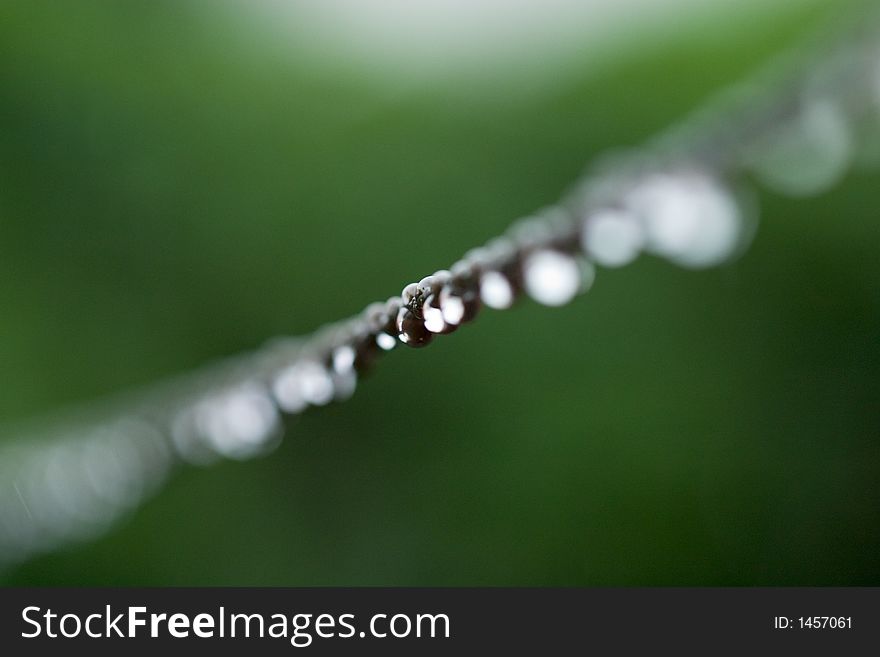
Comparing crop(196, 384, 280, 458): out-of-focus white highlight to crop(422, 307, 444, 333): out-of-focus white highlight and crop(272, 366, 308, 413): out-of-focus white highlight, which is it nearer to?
crop(272, 366, 308, 413): out-of-focus white highlight

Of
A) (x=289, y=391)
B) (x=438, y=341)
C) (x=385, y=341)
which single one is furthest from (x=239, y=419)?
(x=438, y=341)

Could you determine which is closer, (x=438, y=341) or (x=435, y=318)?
(x=435, y=318)

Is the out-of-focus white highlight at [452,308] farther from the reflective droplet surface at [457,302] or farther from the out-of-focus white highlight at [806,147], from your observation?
the out-of-focus white highlight at [806,147]

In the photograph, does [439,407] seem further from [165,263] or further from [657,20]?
[657,20]

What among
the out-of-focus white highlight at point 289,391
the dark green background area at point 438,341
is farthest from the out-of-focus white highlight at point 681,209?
the dark green background area at point 438,341

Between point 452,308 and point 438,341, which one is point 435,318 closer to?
point 452,308

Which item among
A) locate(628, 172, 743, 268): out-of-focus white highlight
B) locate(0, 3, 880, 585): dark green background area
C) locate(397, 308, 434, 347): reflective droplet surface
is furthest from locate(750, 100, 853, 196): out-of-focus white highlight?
locate(0, 3, 880, 585): dark green background area
